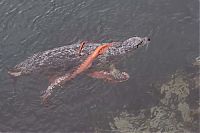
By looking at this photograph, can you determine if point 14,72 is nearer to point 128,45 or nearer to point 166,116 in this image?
point 128,45

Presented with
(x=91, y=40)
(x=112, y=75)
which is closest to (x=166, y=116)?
(x=112, y=75)

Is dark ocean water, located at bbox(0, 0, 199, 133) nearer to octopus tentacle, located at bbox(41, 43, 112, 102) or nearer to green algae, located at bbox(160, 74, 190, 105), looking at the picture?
octopus tentacle, located at bbox(41, 43, 112, 102)

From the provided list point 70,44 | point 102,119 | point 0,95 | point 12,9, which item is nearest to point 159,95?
point 102,119

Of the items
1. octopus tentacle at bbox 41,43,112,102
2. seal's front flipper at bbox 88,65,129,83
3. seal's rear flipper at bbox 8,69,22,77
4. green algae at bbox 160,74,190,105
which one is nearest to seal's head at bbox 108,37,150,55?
octopus tentacle at bbox 41,43,112,102

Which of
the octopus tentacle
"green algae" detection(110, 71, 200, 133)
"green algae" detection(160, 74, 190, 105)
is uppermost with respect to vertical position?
the octopus tentacle

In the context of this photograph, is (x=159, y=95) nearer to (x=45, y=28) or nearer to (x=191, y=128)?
(x=191, y=128)

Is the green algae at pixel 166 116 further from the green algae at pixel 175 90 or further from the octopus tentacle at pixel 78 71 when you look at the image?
the octopus tentacle at pixel 78 71
